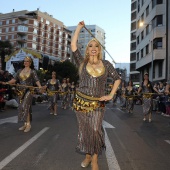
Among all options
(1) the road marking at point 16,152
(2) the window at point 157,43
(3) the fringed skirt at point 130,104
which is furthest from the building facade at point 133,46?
(1) the road marking at point 16,152

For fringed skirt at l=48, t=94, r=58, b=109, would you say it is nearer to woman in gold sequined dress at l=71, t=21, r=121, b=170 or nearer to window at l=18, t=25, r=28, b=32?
woman in gold sequined dress at l=71, t=21, r=121, b=170

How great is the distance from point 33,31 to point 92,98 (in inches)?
3892

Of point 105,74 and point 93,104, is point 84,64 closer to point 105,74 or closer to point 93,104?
point 105,74

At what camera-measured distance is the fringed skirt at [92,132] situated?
14.5 feet

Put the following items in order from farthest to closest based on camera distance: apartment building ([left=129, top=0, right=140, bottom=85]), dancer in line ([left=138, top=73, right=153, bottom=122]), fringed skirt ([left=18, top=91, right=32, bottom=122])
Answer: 1. apartment building ([left=129, top=0, right=140, bottom=85])
2. dancer in line ([left=138, top=73, right=153, bottom=122])
3. fringed skirt ([left=18, top=91, right=32, bottom=122])

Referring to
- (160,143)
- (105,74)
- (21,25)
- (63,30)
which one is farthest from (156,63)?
(63,30)

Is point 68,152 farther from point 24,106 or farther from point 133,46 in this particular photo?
point 133,46

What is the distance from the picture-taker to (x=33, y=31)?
99.9 meters

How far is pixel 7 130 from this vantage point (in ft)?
28.9

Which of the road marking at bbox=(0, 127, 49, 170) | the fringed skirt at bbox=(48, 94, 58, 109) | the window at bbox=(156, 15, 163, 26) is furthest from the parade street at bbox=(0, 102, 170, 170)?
the window at bbox=(156, 15, 163, 26)

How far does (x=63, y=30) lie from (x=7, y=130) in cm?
11177

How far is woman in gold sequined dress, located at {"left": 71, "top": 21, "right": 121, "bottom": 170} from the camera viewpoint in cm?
443

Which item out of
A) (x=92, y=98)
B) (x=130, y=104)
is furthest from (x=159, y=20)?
(x=92, y=98)

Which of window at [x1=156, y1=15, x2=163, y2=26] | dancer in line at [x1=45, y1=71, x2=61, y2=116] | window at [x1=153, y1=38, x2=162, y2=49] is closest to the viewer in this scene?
dancer in line at [x1=45, y1=71, x2=61, y2=116]
